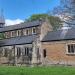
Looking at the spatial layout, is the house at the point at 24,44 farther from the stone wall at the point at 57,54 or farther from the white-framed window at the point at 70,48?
the white-framed window at the point at 70,48

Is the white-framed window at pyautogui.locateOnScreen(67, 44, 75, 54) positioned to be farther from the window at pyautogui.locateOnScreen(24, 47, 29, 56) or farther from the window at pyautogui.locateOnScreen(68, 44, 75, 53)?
the window at pyautogui.locateOnScreen(24, 47, 29, 56)

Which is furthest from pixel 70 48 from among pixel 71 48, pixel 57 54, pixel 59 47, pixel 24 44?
pixel 24 44

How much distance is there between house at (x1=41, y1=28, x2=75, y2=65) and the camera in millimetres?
50031

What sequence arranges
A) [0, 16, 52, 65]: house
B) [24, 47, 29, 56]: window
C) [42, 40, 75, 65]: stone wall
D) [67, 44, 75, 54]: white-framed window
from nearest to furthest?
1. [67, 44, 75, 54]: white-framed window
2. [42, 40, 75, 65]: stone wall
3. [0, 16, 52, 65]: house
4. [24, 47, 29, 56]: window

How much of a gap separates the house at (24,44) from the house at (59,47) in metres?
1.62

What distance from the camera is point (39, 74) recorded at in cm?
2672

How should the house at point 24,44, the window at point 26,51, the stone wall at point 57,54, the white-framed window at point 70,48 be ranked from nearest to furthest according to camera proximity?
the white-framed window at point 70,48
the stone wall at point 57,54
the house at point 24,44
the window at point 26,51

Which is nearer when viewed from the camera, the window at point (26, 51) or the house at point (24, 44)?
the house at point (24, 44)

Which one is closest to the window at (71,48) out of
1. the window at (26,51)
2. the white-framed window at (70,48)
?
the white-framed window at (70,48)

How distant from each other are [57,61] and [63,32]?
6.55 m

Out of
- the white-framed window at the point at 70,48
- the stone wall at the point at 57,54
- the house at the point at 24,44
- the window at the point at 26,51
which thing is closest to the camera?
the white-framed window at the point at 70,48

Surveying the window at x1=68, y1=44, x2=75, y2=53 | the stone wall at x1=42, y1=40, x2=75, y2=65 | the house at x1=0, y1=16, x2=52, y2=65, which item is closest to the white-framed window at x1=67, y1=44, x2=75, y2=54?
the window at x1=68, y1=44, x2=75, y2=53

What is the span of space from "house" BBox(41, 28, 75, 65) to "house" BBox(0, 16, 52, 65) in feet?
5.31

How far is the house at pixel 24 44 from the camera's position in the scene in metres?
55.2
